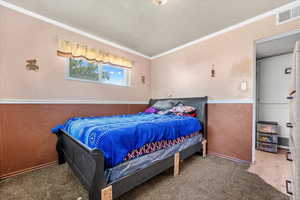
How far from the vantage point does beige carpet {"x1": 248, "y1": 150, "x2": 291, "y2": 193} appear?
5.68ft

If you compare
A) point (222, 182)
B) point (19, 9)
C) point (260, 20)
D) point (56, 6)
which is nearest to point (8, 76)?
point (19, 9)

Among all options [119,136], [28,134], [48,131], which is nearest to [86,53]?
[48,131]

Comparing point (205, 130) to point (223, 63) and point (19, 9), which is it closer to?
→ point (223, 63)

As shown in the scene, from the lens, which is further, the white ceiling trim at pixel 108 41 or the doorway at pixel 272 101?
the doorway at pixel 272 101

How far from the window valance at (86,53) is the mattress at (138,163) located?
228 centimetres

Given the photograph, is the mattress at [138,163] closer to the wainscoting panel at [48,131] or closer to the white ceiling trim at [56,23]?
the wainscoting panel at [48,131]

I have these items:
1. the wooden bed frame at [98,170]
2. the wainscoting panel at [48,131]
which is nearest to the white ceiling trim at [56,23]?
the wainscoting panel at [48,131]

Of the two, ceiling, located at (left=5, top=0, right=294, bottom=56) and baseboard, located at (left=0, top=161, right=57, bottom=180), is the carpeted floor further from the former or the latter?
ceiling, located at (left=5, top=0, right=294, bottom=56)

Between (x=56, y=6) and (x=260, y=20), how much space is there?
340cm

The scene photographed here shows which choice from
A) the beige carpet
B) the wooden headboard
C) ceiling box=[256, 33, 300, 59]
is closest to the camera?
the beige carpet

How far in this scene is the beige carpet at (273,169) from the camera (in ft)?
5.68

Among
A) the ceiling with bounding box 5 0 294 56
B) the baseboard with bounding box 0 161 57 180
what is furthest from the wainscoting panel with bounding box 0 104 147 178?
the ceiling with bounding box 5 0 294 56

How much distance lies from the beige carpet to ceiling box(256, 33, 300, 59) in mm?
2358

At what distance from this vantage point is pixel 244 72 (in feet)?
7.58
